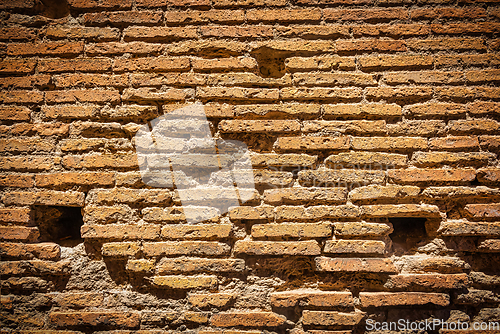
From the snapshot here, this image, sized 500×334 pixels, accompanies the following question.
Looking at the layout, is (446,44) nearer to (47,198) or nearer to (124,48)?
(124,48)

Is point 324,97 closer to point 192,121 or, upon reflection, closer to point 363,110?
point 363,110

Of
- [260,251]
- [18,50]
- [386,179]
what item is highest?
[18,50]

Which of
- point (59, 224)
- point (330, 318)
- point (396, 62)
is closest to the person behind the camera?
point (330, 318)

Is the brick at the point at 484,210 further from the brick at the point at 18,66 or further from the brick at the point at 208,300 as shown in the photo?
the brick at the point at 18,66

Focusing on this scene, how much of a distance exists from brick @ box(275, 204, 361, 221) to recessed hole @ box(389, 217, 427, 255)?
41cm

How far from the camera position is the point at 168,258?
154 centimetres

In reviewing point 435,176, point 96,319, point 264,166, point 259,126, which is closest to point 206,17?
point 259,126

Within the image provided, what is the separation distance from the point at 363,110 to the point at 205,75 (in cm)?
109

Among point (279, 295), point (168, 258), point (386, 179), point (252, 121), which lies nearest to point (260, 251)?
point (279, 295)

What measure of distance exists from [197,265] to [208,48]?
1.45 metres

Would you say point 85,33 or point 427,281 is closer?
point 427,281

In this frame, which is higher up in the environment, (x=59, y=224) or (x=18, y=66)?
(x=18, y=66)

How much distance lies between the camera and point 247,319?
151 cm

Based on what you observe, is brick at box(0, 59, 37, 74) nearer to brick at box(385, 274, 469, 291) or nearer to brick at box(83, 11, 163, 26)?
brick at box(83, 11, 163, 26)
